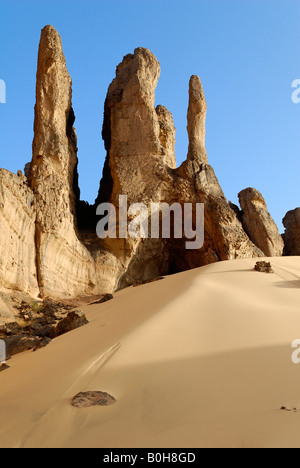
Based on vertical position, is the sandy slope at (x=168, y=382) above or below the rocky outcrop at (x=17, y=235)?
below

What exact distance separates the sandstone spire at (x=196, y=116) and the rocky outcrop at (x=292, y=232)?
8.41m

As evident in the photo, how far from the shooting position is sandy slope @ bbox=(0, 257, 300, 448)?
2.25 meters

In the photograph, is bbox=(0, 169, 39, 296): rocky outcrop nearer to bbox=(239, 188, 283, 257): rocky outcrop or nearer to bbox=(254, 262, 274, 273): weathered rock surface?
bbox=(254, 262, 274, 273): weathered rock surface

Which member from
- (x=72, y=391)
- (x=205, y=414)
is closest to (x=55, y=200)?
(x=72, y=391)

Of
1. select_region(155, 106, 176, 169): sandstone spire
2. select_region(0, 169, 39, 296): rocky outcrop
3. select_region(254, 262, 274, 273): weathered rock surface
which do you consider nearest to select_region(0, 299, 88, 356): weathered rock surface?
select_region(0, 169, 39, 296): rocky outcrop

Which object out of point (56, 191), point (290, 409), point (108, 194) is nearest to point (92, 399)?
point (290, 409)

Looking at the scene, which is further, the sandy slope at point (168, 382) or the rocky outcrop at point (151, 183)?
the rocky outcrop at point (151, 183)

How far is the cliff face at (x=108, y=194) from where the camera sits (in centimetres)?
1140

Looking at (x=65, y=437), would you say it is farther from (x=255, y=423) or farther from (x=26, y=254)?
(x=26, y=254)

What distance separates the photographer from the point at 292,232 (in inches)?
920

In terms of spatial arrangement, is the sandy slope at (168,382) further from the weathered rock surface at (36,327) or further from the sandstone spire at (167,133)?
the sandstone spire at (167,133)

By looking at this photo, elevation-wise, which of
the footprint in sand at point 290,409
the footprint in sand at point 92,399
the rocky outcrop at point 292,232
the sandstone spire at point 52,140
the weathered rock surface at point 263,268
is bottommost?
the footprint in sand at point 92,399

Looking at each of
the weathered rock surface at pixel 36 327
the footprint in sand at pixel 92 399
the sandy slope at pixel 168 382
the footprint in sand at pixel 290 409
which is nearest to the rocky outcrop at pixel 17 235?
the weathered rock surface at pixel 36 327
